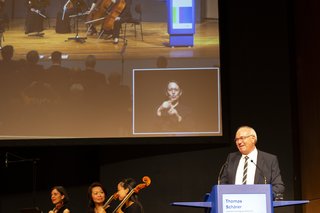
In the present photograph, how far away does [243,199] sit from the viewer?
3.47 m

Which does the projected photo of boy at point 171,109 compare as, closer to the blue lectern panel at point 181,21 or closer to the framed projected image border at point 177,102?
the framed projected image border at point 177,102

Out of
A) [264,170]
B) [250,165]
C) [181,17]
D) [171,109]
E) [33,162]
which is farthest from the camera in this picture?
[33,162]

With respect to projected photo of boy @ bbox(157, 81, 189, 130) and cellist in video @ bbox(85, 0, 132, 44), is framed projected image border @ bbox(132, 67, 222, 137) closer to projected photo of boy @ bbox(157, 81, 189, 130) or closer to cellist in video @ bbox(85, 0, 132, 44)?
projected photo of boy @ bbox(157, 81, 189, 130)

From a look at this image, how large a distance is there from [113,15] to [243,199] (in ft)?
12.5

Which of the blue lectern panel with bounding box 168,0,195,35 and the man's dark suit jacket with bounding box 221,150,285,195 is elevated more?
the blue lectern panel with bounding box 168,0,195,35

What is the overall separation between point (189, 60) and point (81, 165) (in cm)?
179

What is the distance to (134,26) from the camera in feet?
22.3

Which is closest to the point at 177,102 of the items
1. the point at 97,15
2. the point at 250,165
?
the point at 97,15

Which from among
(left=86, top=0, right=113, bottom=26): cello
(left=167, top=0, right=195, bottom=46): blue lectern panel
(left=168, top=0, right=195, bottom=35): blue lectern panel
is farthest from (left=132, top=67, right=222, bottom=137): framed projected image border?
(left=86, top=0, right=113, bottom=26): cello

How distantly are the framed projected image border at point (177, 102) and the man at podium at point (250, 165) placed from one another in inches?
80.9

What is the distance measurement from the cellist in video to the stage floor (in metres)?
0.11

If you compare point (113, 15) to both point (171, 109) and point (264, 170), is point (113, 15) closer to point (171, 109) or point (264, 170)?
point (171, 109)

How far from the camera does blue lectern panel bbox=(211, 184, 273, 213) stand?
3461mm

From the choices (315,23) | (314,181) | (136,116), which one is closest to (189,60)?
(136,116)
